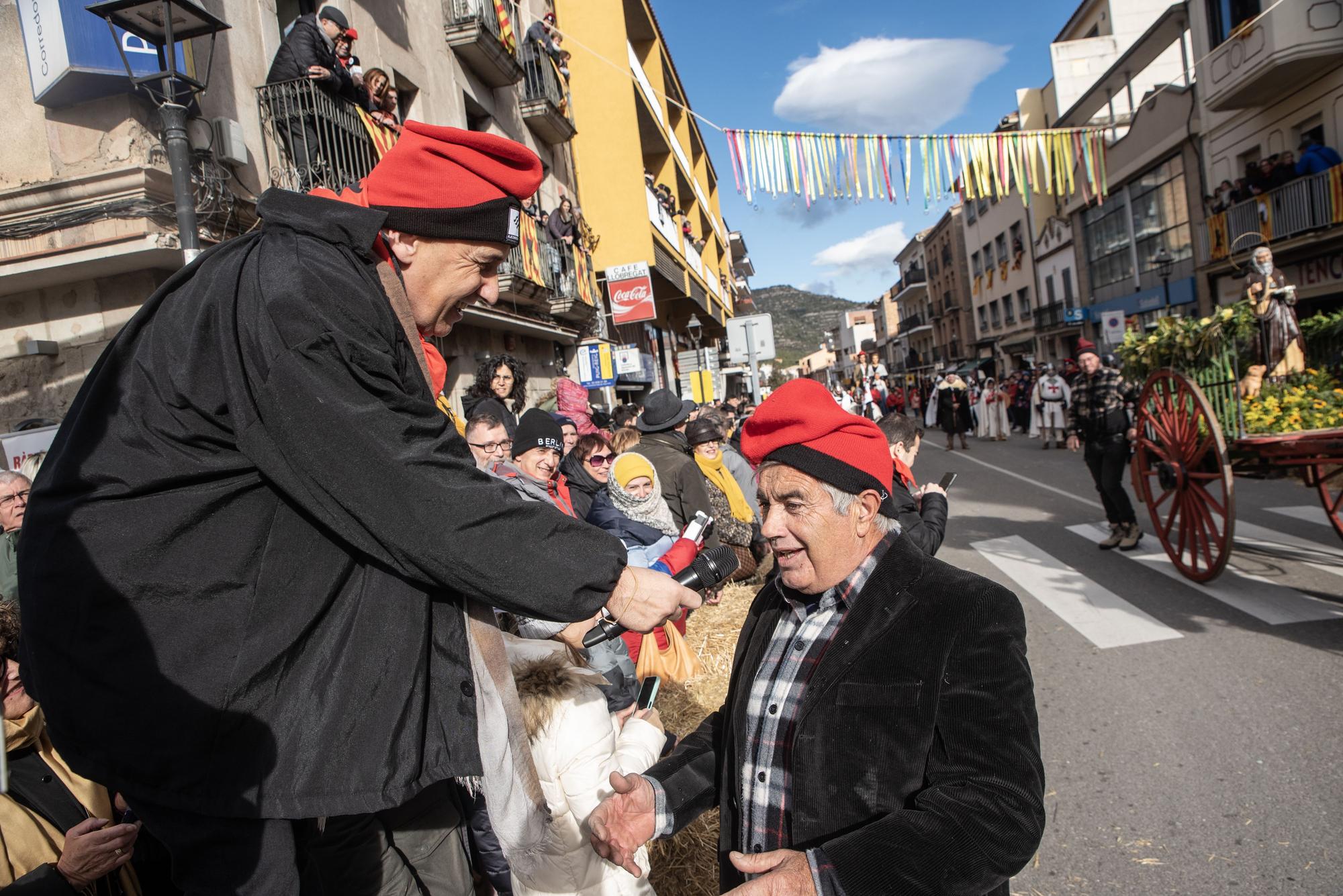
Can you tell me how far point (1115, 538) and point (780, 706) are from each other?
7110mm

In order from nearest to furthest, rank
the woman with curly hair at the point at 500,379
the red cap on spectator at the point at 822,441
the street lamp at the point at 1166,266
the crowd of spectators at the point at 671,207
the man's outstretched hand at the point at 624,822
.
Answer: the man's outstretched hand at the point at 624,822 < the red cap on spectator at the point at 822,441 < the woman with curly hair at the point at 500,379 < the crowd of spectators at the point at 671,207 < the street lamp at the point at 1166,266

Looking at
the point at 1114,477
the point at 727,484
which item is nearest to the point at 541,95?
the point at 727,484

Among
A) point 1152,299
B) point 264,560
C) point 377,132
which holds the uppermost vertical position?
point 377,132

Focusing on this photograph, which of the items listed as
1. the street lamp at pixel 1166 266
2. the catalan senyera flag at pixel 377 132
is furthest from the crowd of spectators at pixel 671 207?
the street lamp at pixel 1166 266

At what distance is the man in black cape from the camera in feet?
4.25

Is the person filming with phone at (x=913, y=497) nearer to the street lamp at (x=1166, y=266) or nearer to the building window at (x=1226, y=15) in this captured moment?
the building window at (x=1226, y=15)

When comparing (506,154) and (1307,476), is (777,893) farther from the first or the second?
(1307,476)

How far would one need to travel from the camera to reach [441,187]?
162 cm

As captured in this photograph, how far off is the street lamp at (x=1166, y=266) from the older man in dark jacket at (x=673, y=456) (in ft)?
74.6

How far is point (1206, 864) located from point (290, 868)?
318 cm

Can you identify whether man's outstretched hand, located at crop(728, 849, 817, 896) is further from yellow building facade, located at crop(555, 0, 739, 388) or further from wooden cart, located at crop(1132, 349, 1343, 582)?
yellow building facade, located at crop(555, 0, 739, 388)

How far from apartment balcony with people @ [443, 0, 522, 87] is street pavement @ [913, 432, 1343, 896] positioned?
34.1 ft

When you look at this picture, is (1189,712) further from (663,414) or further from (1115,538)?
(663,414)

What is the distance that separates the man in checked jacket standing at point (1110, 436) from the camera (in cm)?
741
